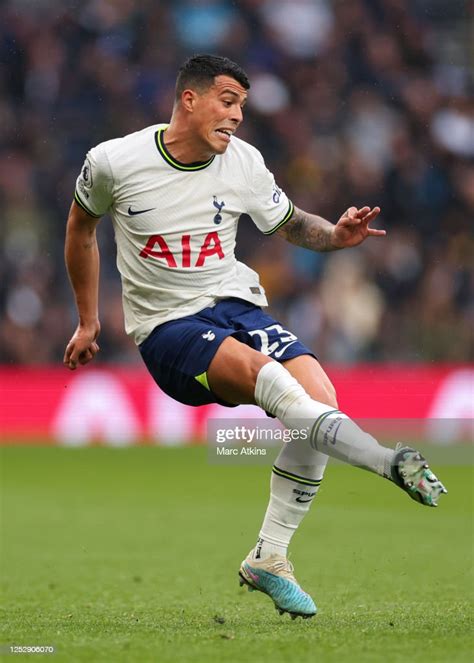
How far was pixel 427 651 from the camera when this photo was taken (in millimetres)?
4562

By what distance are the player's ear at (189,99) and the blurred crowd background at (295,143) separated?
30.5 feet

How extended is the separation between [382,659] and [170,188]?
7.62 feet

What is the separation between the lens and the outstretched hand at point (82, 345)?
6.00 meters

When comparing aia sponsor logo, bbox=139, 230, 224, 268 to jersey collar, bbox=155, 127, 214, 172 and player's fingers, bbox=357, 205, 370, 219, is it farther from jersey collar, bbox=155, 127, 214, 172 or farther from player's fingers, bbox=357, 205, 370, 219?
player's fingers, bbox=357, 205, 370, 219

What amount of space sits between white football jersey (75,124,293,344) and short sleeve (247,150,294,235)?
122mm

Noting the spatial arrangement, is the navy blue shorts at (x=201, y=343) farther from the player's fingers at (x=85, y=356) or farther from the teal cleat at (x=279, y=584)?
the teal cleat at (x=279, y=584)

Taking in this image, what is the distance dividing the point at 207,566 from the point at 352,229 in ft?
9.48

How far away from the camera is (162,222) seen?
5.64m

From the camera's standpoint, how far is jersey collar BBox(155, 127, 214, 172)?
5.71m

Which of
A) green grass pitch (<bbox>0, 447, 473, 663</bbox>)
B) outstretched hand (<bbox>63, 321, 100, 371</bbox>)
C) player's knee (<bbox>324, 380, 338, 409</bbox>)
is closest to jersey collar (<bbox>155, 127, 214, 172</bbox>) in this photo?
outstretched hand (<bbox>63, 321, 100, 371</bbox>)

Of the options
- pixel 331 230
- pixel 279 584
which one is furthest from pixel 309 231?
pixel 279 584

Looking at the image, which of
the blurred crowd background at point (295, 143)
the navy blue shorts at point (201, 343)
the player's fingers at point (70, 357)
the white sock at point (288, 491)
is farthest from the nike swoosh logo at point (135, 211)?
the blurred crowd background at point (295, 143)

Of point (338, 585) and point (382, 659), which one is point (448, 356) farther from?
point (382, 659)

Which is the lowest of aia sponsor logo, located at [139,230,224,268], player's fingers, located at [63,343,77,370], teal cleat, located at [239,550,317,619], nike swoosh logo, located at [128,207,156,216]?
teal cleat, located at [239,550,317,619]
